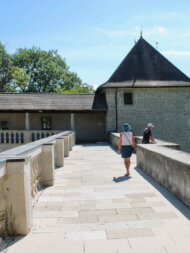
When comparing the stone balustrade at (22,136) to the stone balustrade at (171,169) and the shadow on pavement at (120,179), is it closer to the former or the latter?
the shadow on pavement at (120,179)

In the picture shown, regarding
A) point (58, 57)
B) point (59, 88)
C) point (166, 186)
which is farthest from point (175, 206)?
point (58, 57)

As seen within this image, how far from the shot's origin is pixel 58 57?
158ft

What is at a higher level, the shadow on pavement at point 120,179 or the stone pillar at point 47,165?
the stone pillar at point 47,165

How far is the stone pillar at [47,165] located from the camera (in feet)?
20.0

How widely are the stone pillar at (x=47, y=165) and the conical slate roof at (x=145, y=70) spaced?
1536 centimetres

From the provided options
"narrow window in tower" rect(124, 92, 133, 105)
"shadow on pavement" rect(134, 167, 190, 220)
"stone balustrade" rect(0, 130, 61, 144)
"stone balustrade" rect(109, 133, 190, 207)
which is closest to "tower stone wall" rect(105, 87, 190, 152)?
"narrow window in tower" rect(124, 92, 133, 105)

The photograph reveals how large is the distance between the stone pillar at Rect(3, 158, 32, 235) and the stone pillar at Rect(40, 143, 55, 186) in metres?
2.59

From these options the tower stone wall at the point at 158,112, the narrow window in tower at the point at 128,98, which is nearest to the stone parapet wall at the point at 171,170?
the tower stone wall at the point at 158,112

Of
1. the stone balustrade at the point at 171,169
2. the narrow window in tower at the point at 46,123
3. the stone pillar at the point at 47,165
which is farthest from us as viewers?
the narrow window in tower at the point at 46,123

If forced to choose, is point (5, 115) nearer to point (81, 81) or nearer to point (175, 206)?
point (175, 206)

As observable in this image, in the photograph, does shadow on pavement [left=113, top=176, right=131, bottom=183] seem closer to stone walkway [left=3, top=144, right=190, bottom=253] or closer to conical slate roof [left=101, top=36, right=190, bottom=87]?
stone walkway [left=3, top=144, right=190, bottom=253]

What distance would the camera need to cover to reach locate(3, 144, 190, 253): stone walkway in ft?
10.4

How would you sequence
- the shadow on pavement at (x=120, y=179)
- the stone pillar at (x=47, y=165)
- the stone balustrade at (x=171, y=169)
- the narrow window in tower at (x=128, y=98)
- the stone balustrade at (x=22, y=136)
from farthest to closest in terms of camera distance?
the narrow window in tower at (x=128, y=98) < the stone balustrade at (x=22, y=136) < the shadow on pavement at (x=120, y=179) < the stone pillar at (x=47, y=165) < the stone balustrade at (x=171, y=169)

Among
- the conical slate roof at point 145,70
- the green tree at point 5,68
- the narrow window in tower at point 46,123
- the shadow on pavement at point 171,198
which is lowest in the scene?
the shadow on pavement at point 171,198
